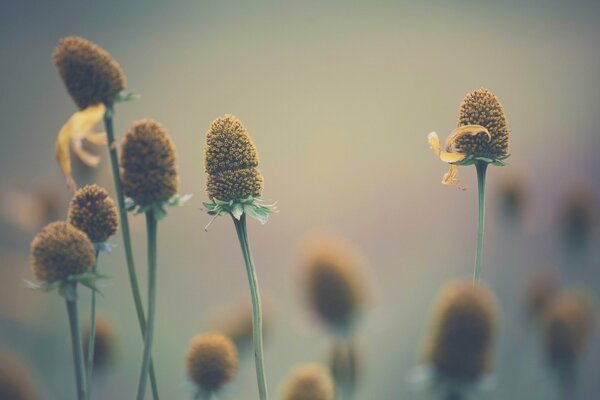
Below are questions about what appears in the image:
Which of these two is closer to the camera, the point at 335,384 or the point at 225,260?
the point at 335,384

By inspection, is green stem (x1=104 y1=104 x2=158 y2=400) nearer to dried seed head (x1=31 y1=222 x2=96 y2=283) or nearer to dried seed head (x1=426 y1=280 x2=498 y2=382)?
dried seed head (x1=31 y1=222 x2=96 y2=283)

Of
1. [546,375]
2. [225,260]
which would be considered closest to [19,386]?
[546,375]

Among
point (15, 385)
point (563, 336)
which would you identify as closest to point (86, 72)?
point (15, 385)

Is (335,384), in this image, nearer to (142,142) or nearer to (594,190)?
(142,142)

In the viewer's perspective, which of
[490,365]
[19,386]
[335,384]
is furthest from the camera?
[335,384]

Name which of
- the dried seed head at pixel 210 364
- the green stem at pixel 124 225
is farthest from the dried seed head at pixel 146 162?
the dried seed head at pixel 210 364

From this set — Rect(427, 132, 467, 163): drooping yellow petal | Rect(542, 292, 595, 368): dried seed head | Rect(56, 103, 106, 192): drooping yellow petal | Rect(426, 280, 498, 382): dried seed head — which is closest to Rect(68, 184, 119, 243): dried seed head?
Rect(56, 103, 106, 192): drooping yellow petal
